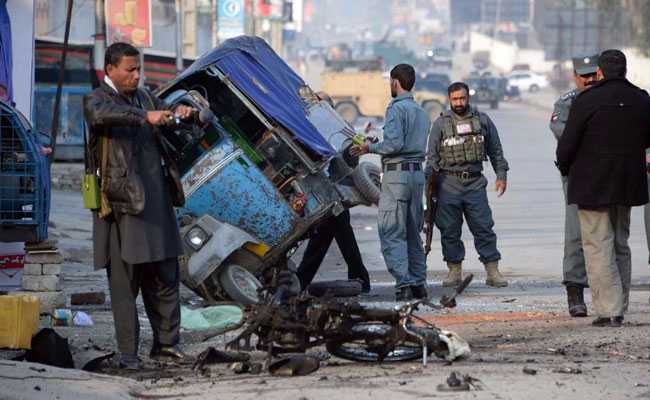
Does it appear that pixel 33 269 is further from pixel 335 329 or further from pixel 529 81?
pixel 529 81

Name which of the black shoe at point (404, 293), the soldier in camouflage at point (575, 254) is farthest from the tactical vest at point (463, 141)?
the soldier in camouflage at point (575, 254)

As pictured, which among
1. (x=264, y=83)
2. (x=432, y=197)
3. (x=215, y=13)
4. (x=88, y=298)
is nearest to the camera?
(x=88, y=298)

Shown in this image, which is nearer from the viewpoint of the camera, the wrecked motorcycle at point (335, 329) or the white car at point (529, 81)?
the wrecked motorcycle at point (335, 329)

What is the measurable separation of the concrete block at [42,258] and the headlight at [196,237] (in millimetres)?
1348

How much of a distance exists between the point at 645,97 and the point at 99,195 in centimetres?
367

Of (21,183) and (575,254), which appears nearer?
(21,183)

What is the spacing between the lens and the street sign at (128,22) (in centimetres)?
2486

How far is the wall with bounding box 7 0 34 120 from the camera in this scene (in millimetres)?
12383

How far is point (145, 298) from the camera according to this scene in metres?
9.17

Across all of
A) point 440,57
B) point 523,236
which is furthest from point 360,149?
point 440,57

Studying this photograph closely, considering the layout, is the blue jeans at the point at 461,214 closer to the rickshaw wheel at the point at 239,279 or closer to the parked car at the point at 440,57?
the rickshaw wheel at the point at 239,279

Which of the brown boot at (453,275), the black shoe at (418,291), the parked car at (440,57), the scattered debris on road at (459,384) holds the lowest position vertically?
the parked car at (440,57)

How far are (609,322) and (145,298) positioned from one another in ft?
10.0

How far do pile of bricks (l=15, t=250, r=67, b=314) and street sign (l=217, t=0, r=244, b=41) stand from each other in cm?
4023
